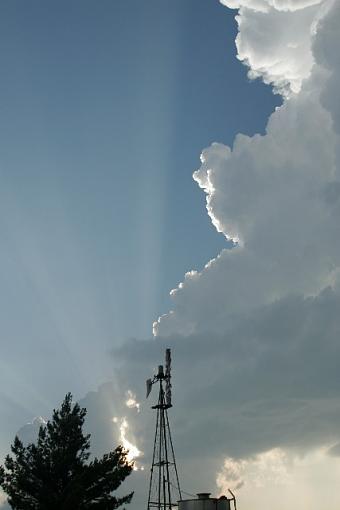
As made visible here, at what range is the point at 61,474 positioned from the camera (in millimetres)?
38562

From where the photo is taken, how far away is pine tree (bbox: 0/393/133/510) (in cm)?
3712

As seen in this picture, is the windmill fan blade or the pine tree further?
the windmill fan blade

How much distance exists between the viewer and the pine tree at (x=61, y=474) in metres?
37.1

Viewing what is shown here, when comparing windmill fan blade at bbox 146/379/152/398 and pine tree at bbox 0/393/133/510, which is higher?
windmill fan blade at bbox 146/379/152/398

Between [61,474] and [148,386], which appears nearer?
[61,474]

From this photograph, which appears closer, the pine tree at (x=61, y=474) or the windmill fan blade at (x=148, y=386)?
the pine tree at (x=61, y=474)

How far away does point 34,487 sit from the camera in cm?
3791

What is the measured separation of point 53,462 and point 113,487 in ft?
15.4

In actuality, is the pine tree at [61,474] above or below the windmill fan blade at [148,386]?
below

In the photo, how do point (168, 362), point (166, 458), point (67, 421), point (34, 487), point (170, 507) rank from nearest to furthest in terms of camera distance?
point (34, 487) → point (67, 421) → point (170, 507) → point (166, 458) → point (168, 362)

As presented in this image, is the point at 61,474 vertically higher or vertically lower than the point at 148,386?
lower

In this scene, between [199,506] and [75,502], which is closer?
[75,502]

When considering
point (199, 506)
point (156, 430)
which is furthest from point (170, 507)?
point (156, 430)

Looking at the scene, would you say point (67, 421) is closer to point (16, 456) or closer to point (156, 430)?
point (16, 456)
